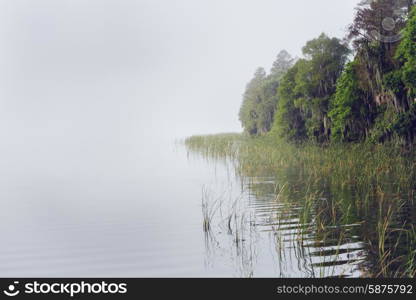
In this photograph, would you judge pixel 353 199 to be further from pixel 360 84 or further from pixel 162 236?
pixel 360 84

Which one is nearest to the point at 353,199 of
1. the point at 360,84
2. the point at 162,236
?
the point at 162,236

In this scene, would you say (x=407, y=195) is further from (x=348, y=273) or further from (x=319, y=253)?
(x=348, y=273)

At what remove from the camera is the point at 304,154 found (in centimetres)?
3100

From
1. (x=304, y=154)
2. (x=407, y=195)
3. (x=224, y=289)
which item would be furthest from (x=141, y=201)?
(x=304, y=154)

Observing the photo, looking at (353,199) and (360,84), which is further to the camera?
(360,84)

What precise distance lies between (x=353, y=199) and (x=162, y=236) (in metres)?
6.72

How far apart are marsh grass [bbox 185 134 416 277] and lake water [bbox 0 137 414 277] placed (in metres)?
0.22

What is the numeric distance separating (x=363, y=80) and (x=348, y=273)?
84.5ft

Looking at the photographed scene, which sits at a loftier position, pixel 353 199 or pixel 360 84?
pixel 360 84

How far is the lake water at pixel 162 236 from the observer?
33.8 ft

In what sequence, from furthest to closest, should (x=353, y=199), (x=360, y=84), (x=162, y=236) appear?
(x=360, y=84), (x=353, y=199), (x=162, y=236)

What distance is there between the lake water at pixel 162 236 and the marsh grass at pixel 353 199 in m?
0.22

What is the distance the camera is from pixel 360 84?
109 feet

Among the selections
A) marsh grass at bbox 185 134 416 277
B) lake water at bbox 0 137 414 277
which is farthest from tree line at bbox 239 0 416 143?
lake water at bbox 0 137 414 277
